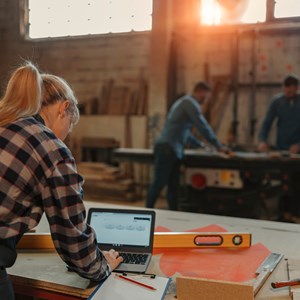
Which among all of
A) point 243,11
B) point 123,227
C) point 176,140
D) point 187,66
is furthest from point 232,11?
point 123,227

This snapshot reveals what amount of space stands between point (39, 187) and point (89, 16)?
12.0 feet

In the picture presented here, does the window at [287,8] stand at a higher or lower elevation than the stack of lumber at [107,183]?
higher

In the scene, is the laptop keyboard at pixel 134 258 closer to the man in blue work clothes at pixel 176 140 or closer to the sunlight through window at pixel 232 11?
the man in blue work clothes at pixel 176 140

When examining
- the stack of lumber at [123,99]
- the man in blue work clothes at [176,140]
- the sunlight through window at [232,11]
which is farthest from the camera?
the stack of lumber at [123,99]

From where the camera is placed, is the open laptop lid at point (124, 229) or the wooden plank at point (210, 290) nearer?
the wooden plank at point (210, 290)

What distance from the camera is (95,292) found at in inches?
43.6

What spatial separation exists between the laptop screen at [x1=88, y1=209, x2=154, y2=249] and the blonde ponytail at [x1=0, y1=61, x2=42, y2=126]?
504 millimetres

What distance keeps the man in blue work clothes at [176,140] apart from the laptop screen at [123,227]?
7.81 ft

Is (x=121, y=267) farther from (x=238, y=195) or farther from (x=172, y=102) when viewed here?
(x=172, y=102)

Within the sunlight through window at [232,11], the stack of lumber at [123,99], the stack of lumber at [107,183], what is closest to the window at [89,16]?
the sunlight through window at [232,11]

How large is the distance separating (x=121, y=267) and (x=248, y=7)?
425 centimetres

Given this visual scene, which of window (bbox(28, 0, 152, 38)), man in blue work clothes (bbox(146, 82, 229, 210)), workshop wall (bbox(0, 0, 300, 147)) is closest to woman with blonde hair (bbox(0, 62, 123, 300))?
man in blue work clothes (bbox(146, 82, 229, 210))

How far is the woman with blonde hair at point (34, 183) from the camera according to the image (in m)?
1.04

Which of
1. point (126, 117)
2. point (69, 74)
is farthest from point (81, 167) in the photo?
point (69, 74)
